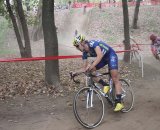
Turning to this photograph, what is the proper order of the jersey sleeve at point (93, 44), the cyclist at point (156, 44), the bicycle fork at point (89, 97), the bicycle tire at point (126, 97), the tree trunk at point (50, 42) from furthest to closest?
the cyclist at point (156, 44), the tree trunk at point (50, 42), the bicycle tire at point (126, 97), the jersey sleeve at point (93, 44), the bicycle fork at point (89, 97)

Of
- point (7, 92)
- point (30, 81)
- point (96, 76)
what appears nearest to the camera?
point (96, 76)

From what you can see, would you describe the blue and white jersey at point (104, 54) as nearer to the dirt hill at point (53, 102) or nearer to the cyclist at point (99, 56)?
the cyclist at point (99, 56)

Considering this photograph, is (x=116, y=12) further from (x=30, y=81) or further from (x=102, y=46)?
(x=102, y=46)

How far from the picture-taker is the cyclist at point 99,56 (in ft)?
23.4

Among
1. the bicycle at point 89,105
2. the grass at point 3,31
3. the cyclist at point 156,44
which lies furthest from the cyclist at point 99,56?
the grass at point 3,31

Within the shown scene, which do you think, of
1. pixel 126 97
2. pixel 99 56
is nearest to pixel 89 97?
pixel 99 56

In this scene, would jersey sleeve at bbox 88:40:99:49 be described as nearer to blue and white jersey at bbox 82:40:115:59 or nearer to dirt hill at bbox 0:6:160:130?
blue and white jersey at bbox 82:40:115:59

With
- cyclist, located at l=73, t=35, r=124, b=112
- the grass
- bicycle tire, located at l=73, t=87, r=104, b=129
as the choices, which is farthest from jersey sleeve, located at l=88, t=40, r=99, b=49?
the grass

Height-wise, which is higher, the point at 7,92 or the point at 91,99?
the point at 91,99

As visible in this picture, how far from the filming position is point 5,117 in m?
7.86

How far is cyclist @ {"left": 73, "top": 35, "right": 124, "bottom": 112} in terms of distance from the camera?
712cm

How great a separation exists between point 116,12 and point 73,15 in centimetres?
615

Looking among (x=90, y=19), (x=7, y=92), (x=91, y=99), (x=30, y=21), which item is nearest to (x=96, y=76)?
(x=91, y=99)

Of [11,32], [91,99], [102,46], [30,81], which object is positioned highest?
[102,46]
